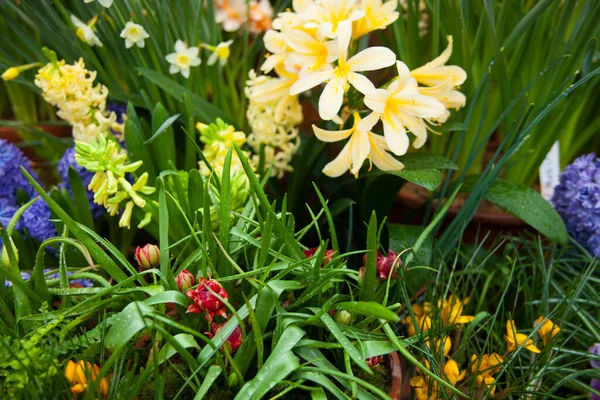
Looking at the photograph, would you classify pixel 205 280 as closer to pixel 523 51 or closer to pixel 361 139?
pixel 361 139

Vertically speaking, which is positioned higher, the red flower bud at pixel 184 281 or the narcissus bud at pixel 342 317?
the red flower bud at pixel 184 281

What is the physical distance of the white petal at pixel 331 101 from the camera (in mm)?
678

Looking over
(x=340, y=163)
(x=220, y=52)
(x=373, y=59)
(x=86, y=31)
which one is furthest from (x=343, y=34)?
(x=86, y=31)

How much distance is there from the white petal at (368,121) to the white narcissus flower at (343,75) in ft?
0.09

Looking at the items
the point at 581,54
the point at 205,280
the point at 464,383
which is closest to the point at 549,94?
the point at 581,54

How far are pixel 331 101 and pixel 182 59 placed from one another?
28 cm

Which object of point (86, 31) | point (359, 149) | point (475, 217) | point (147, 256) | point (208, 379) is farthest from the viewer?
point (475, 217)

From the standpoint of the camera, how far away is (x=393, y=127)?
688 millimetres

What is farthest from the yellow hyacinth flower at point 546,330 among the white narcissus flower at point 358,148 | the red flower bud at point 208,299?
the red flower bud at point 208,299

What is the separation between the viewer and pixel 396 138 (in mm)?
687

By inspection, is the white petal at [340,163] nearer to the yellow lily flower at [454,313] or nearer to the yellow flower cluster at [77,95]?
the yellow lily flower at [454,313]

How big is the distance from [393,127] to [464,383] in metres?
0.30

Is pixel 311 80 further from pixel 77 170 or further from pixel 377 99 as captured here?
pixel 77 170

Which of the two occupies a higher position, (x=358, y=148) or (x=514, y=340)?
(x=358, y=148)
